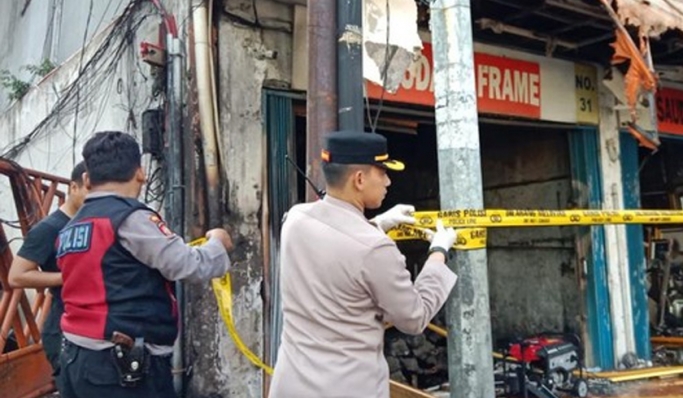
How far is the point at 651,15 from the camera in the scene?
16.1 ft

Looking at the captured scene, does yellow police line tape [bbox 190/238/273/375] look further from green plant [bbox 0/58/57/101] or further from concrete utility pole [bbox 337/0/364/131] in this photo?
green plant [bbox 0/58/57/101]

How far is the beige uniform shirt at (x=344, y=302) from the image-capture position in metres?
2.07

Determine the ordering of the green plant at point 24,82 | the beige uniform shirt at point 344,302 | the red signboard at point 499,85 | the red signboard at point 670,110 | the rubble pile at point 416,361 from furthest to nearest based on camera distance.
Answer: the green plant at point 24,82
the red signboard at point 670,110
the rubble pile at point 416,361
the red signboard at point 499,85
the beige uniform shirt at point 344,302

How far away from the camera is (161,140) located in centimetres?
480

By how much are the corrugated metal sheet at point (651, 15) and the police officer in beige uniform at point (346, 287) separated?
11.1 feet

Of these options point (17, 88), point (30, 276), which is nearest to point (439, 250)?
point (30, 276)

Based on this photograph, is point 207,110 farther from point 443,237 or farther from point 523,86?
point 523,86

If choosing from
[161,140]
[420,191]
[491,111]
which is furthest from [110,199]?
[420,191]

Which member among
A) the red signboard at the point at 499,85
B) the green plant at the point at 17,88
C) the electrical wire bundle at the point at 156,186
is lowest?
the electrical wire bundle at the point at 156,186

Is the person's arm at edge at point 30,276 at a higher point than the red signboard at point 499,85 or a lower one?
lower

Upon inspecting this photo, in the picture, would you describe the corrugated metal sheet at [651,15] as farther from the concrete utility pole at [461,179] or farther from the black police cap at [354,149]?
the black police cap at [354,149]

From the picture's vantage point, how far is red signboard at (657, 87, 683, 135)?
762 cm

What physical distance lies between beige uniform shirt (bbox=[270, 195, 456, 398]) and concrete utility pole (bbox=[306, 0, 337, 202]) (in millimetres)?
649

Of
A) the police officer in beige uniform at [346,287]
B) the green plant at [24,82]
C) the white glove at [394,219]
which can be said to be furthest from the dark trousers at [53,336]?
the green plant at [24,82]
